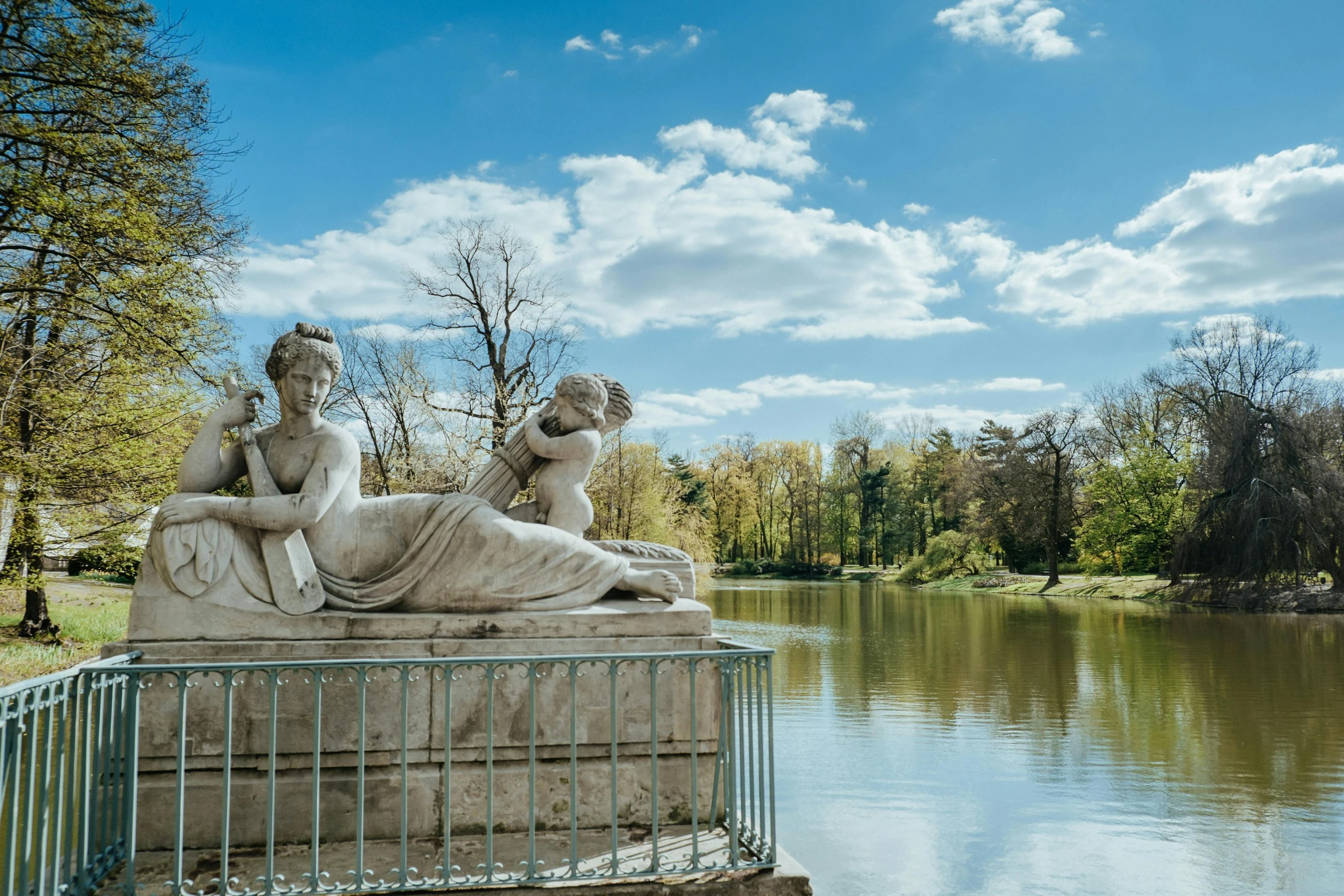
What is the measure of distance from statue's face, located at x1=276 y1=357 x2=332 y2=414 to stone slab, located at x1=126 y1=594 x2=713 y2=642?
2.90 ft

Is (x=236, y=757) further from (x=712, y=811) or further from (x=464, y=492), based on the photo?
(x=712, y=811)

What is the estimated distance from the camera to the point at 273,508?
148 inches

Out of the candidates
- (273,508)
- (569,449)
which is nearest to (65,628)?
(273,508)

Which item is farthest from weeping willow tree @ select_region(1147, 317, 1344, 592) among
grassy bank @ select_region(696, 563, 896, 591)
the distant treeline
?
grassy bank @ select_region(696, 563, 896, 591)

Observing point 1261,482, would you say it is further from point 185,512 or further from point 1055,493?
point 185,512

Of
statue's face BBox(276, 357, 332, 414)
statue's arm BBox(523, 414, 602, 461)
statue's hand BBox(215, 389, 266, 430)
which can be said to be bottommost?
statue's arm BBox(523, 414, 602, 461)

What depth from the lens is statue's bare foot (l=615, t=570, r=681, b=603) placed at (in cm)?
421

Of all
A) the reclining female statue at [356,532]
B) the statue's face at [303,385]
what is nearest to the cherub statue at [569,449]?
the reclining female statue at [356,532]

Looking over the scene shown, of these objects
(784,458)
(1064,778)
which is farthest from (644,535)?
(784,458)

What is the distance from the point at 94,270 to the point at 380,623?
30.8ft

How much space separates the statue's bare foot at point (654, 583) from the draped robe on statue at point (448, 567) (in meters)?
0.13

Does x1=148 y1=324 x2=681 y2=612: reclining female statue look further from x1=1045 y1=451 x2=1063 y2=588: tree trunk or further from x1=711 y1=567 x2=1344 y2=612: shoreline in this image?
x1=1045 y1=451 x2=1063 y2=588: tree trunk

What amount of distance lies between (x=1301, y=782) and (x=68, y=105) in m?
14.3

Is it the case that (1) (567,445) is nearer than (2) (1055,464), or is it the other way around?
(1) (567,445)
